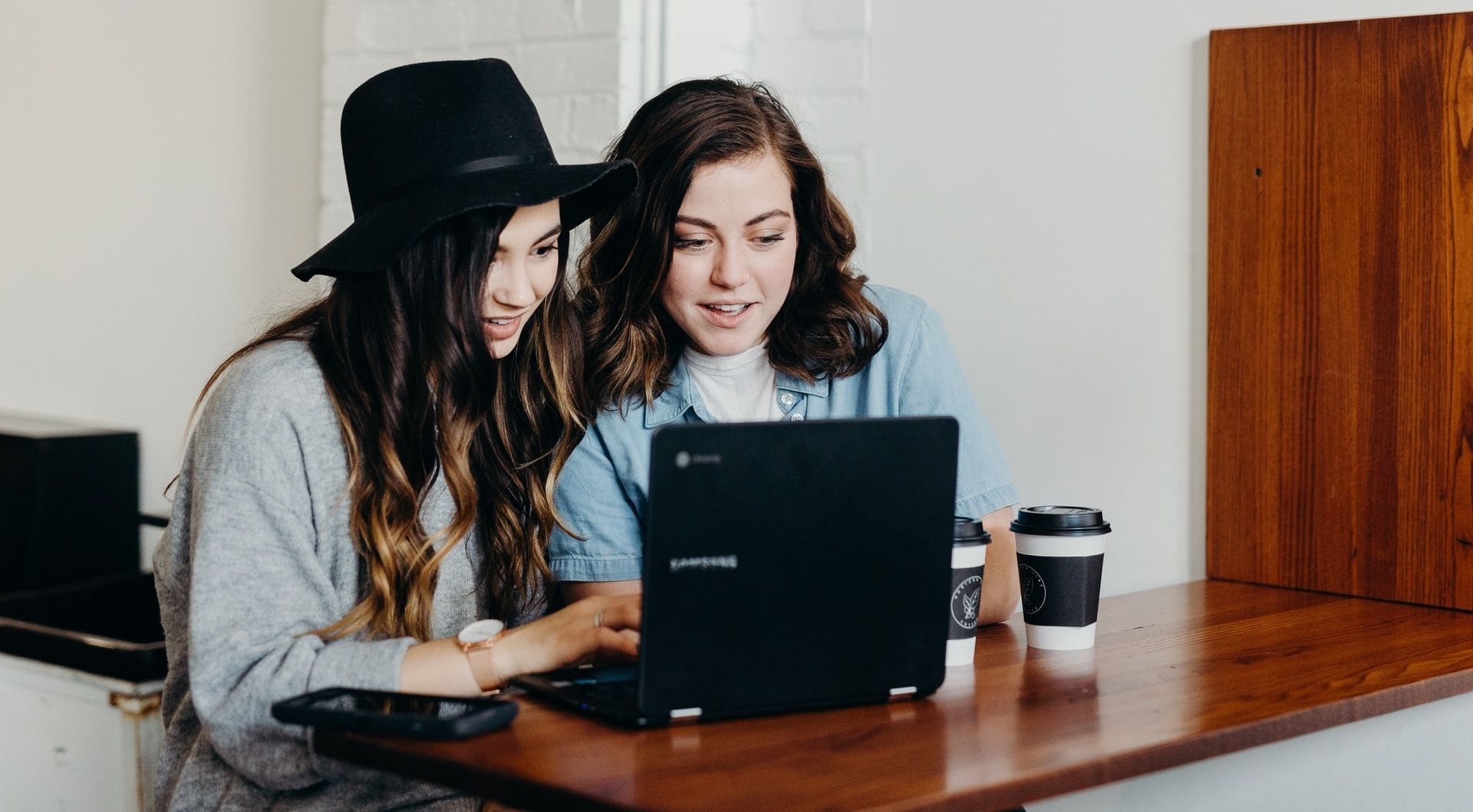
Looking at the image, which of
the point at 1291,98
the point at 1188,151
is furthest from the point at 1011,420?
the point at 1291,98

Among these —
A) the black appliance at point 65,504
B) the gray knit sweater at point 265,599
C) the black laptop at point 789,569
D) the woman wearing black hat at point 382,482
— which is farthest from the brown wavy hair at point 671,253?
the black appliance at point 65,504

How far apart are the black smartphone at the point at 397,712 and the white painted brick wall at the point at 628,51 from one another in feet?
3.94

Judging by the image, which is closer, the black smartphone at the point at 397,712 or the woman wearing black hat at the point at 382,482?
the black smartphone at the point at 397,712

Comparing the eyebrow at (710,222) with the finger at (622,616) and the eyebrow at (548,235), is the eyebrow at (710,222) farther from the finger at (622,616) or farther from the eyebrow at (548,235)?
the finger at (622,616)

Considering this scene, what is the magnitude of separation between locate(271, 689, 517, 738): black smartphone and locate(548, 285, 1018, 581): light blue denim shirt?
521 mm

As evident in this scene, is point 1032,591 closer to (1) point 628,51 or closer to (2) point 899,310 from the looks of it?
(2) point 899,310

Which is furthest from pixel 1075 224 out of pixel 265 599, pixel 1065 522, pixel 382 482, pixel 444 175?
pixel 265 599

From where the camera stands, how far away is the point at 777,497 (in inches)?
40.4

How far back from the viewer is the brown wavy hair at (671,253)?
159cm

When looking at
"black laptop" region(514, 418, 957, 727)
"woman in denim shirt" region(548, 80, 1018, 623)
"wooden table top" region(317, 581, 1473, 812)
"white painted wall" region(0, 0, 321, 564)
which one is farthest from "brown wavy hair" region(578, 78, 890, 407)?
"white painted wall" region(0, 0, 321, 564)

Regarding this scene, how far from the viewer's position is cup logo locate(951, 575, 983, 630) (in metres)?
1.27

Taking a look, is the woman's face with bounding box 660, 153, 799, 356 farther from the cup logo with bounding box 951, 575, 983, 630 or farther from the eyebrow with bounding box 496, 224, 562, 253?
the cup logo with bounding box 951, 575, 983, 630

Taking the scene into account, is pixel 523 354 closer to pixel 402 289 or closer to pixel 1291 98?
pixel 402 289

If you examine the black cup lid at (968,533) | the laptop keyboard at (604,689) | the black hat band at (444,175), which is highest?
the black hat band at (444,175)
